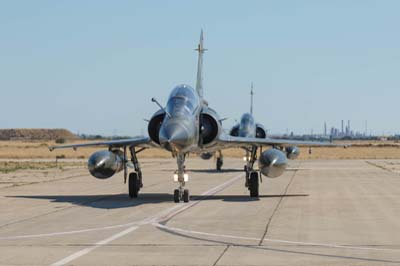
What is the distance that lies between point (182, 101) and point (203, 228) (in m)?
6.26

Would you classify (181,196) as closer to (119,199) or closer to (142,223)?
(119,199)

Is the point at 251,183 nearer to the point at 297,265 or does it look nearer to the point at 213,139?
the point at 213,139

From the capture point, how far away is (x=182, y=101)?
20.8 metres

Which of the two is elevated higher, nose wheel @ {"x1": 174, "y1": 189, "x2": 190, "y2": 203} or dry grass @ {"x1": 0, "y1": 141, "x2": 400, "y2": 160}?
nose wheel @ {"x1": 174, "y1": 189, "x2": 190, "y2": 203}

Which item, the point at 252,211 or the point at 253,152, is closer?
the point at 252,211

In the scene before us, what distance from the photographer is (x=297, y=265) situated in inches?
422

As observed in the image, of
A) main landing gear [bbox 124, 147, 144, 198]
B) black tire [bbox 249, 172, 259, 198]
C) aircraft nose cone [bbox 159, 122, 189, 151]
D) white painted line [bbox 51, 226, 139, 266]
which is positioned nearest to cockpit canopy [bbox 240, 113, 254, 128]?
black tire [bbox 249, 172, 259, 198]

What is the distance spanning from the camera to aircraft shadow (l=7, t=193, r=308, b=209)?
2177cm

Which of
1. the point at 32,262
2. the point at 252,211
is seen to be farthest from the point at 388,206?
the point at 32,262

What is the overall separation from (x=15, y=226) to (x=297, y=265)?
25.0 feet

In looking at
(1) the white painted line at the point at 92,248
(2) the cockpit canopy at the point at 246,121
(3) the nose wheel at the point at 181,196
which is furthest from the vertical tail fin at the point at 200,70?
(2) the cockpit canopy at the point at 246,121

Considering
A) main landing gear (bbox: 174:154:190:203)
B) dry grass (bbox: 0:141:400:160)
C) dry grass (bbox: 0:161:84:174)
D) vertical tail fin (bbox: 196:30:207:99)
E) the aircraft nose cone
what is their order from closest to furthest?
the aircraft nose cone < main landing gear (bbox: 174:154:190:203) < vertical tail fin (bbox: 196:30:207:99) < dry grass (bbox: 0:161:84:174) < dry grass (bbox: 0:141:400:160)

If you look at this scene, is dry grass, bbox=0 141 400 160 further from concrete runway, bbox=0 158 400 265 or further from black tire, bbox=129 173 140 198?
concrete runway, bbox=0 158 400 265

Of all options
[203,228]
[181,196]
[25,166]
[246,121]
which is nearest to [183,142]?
[181,196]
